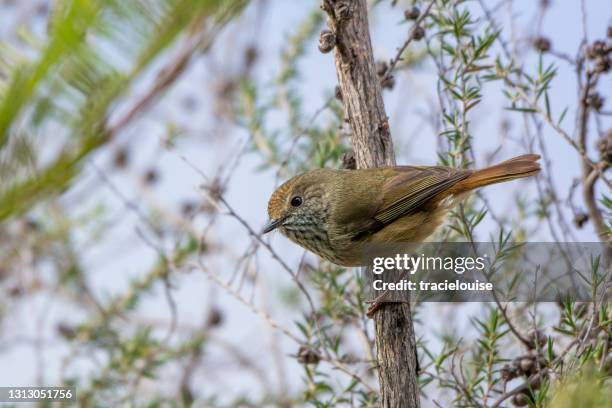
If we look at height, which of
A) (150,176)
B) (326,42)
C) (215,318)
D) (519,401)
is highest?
(150,176)

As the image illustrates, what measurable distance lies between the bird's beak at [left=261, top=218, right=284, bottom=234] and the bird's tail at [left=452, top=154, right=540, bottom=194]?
0.96 m

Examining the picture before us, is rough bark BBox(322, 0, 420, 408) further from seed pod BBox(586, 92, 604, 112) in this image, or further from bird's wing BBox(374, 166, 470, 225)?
seed pod BBox(586, 92, 604, 112)

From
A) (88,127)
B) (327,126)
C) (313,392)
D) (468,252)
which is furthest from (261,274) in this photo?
(88,127)

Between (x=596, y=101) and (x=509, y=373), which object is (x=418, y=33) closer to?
(x=596, y=101)

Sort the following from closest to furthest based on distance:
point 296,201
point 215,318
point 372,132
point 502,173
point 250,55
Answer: point 372,132 → point 502,173 → point 296,201 → point 215,318 → point 250,55

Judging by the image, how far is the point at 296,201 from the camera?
12.8ft

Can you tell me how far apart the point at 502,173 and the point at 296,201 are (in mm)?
1102

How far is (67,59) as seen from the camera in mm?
920

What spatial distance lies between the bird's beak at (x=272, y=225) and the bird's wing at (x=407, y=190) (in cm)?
44

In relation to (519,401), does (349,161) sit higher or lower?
higher

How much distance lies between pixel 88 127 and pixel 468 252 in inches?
96.2

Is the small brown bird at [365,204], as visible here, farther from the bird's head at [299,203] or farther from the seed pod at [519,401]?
the seed pod at [519,401]

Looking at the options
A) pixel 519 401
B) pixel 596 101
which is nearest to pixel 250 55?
pixel 596 101

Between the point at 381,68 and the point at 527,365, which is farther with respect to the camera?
the point at 381,68
